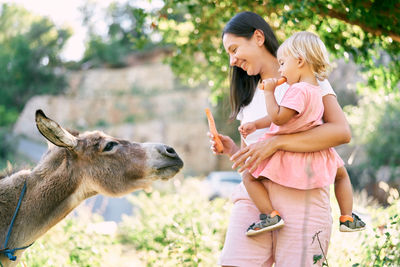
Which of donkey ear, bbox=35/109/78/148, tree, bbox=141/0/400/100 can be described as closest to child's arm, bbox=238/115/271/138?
donkey ear, bbox=35/109/78/148

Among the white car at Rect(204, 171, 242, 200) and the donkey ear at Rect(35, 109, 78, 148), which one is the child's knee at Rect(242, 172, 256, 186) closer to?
the donkey ear at Rect(35, 109, 78, 148)

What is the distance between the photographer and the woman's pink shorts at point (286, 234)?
275 centimetres

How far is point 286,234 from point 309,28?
3723mm

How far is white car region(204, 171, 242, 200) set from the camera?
578 inches

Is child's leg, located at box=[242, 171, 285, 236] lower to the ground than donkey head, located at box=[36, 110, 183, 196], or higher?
higher

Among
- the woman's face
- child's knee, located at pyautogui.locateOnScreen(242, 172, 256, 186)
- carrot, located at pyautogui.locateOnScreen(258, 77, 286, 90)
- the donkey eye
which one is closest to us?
carrot, located at pyautogui.locateOnScreen(258, 77, 286, 90)

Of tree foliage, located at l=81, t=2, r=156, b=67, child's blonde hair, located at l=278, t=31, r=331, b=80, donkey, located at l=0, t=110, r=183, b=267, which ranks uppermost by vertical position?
child's blonde hair, located at l=278, t=31, r=331, b=80

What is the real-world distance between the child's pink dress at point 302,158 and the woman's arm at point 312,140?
0.06 metres

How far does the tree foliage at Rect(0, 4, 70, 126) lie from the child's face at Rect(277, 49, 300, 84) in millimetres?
25136

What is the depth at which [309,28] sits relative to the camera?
582 centimetres

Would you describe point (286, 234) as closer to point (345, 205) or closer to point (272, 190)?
point (272, 190)

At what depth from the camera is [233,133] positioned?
19.5m

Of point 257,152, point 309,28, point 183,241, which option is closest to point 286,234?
point 257,152

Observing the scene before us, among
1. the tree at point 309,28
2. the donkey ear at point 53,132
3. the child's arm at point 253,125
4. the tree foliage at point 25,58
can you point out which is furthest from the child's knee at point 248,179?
the tree foliage at point 25,58
